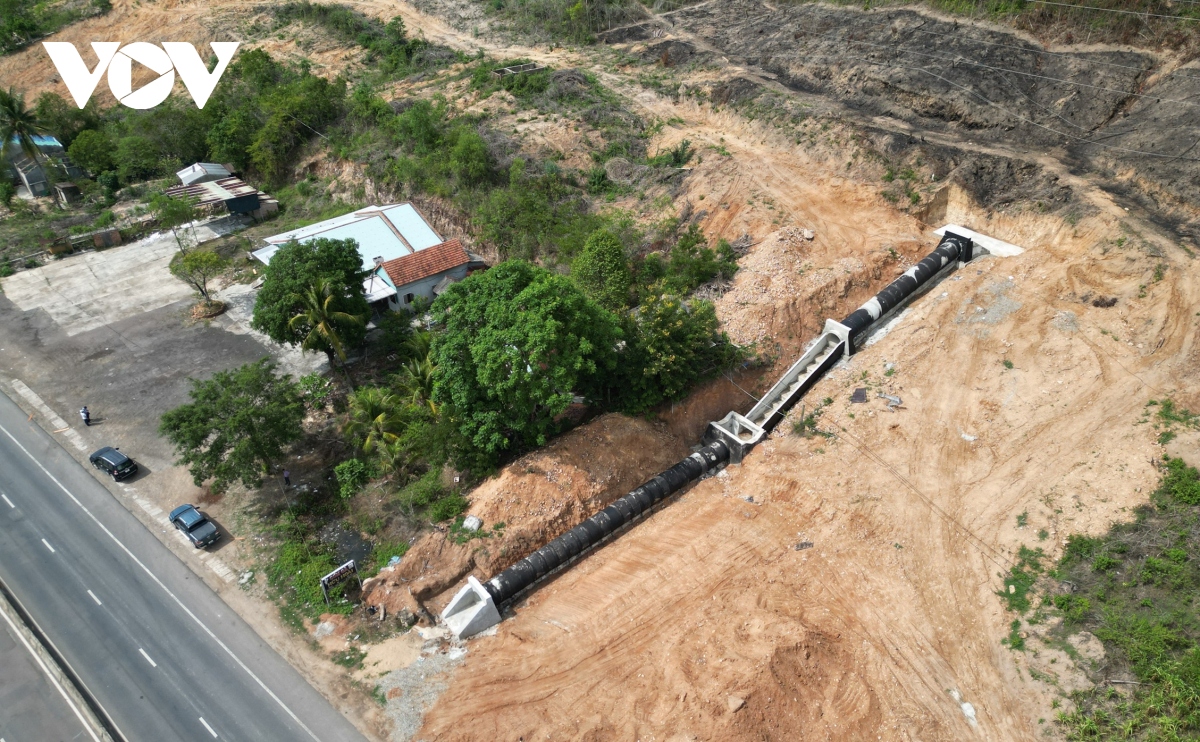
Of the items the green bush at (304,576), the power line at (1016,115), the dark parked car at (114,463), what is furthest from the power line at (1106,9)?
the dark parked car at (114,463)

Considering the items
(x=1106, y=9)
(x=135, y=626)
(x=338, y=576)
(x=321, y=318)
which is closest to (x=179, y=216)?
(x=321, y=318)

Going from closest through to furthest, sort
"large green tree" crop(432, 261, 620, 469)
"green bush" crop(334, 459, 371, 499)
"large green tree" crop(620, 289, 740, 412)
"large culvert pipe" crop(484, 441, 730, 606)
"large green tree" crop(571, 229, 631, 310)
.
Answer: "large culvert pipe" crop(484, 441, 730, 606), "large green tree" crop(432, 261, 620, 469), "green bush" crop(334, 459, 371, 499), "large green tree" crop(620, 289, 740, 412), "large green tree" crop(571, 229, 631, 310)

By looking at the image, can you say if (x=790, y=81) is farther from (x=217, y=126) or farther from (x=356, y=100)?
(x=217, y=126)

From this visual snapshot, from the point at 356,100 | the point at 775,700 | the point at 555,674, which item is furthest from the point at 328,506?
the point at 356,100

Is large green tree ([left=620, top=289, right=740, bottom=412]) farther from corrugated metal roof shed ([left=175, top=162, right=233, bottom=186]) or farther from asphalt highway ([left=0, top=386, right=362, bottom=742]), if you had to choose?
corrugated metal roof shed ([left=175, top=162, right=233, bottom=186])

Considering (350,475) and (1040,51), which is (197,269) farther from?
(1040,51)

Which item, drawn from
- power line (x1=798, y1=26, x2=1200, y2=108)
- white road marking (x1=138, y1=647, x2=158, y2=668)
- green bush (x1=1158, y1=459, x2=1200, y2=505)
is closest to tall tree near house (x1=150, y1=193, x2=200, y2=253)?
white road marking (x1=138, y1=647, x2=158, y2=668)

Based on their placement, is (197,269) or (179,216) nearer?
(197,269)
